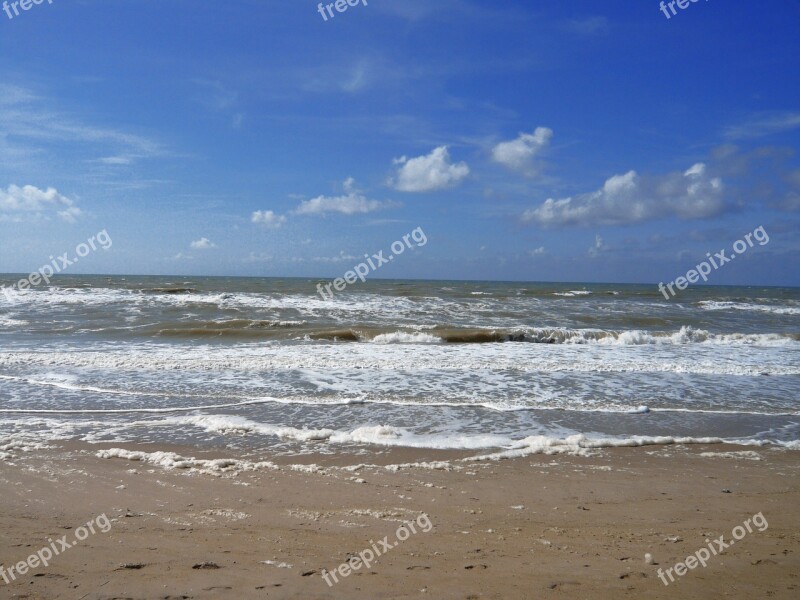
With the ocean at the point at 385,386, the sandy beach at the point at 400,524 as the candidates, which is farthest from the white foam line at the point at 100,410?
the sandy beach at the point at 400,524

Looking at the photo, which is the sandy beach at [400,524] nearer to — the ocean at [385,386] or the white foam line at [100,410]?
the ocean at [385,386]

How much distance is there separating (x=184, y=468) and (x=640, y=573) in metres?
4.36

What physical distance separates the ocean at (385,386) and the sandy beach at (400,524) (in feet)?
2.57

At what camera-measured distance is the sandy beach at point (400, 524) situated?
331cm

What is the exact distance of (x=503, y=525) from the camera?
4.22m

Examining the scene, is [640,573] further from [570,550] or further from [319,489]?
[319,489]

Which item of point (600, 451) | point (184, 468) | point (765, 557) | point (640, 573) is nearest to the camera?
point (640, 573)

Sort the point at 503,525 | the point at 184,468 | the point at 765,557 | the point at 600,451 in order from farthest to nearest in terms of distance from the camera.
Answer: the point at 600,451 < the point at 184,468 < the point at 503,525 < the point at 765,557

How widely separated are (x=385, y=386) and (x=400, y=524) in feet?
19.4

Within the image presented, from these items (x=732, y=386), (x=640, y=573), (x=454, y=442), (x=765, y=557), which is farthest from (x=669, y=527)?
(x=732, y=386)

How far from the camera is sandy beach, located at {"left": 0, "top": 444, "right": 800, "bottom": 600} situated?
331 centimetres

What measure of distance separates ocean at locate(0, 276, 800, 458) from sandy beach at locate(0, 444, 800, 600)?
78cm

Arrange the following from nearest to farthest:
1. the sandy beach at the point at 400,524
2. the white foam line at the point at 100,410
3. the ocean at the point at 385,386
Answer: the sandy beach at the point at 400,524, the ocean at the point at 385,386, the white foam line at the point at 100,410

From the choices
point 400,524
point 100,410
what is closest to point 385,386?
point 100,410
